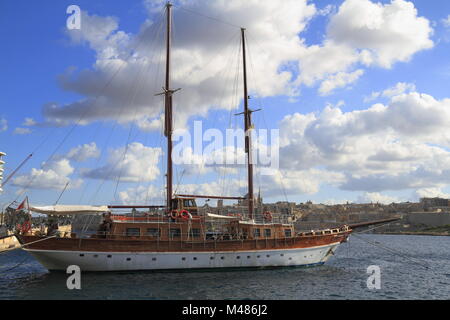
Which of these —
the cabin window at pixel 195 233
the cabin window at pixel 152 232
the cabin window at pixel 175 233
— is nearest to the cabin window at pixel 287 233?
the cabin window at pixel 195 233

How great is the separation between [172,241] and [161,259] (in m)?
1.59

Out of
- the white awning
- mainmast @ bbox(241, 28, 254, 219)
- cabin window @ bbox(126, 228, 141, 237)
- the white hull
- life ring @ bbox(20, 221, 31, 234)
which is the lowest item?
the white hull

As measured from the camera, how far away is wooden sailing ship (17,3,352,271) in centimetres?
2673

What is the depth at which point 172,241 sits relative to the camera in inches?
1121

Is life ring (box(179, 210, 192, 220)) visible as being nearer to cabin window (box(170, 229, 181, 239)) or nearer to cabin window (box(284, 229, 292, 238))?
cabin window (box(170, 229, 181, 239))

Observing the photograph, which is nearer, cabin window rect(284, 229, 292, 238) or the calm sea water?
the calm sea water

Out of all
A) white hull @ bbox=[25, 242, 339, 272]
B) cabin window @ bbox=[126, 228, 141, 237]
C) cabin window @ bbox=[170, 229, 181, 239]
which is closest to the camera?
white hull @ bbox=[25, 242, 339, 272]

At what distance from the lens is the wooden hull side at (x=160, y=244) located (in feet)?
86.6

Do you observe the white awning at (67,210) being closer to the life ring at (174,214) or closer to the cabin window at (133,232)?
the cabin window at (133,232)

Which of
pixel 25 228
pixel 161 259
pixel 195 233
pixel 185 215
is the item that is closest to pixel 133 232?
pixel 161 259

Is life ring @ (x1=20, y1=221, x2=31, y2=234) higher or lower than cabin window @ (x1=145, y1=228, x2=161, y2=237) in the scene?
higher

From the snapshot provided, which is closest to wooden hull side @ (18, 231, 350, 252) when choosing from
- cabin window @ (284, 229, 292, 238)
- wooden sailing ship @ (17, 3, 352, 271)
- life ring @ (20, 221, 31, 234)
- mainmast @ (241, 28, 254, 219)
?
wooden sailing ship @ (17, 3, 352, 271)
